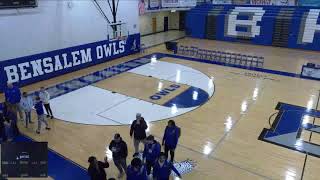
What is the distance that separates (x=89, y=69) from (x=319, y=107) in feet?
41.7

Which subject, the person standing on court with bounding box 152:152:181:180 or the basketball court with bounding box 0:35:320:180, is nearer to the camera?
the person standing on court with bounding box 152:152:181:180

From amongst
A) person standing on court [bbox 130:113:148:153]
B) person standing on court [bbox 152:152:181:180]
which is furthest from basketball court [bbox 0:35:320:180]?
person standing on court [bbox 152:152:181:180]

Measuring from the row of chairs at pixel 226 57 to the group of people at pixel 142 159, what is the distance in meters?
12.7

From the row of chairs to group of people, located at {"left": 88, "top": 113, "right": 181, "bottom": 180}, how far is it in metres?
12.7

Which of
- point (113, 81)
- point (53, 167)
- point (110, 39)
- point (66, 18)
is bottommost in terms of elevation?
point (53, 167)

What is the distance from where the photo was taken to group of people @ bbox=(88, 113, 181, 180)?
231 inches

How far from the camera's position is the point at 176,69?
1778cm

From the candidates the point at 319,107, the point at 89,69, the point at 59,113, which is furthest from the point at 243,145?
the point at 89,69

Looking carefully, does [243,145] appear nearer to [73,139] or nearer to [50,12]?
[73,139]

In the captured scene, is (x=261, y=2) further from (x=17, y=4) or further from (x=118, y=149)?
(x=118, y=149)

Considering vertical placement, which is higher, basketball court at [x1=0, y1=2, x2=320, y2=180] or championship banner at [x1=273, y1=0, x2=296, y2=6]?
championship banner at [x1=273, y1=0, x2=296, y2=6]

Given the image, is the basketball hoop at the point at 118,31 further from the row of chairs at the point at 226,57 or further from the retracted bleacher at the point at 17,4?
the retracted bleacher at the point at 17,4

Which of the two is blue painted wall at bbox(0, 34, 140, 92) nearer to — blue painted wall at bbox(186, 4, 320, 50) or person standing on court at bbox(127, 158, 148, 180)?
blue painted wall at bbox(186, 4, 320, 50)

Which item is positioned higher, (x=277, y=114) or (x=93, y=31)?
(x=93, y=31)
